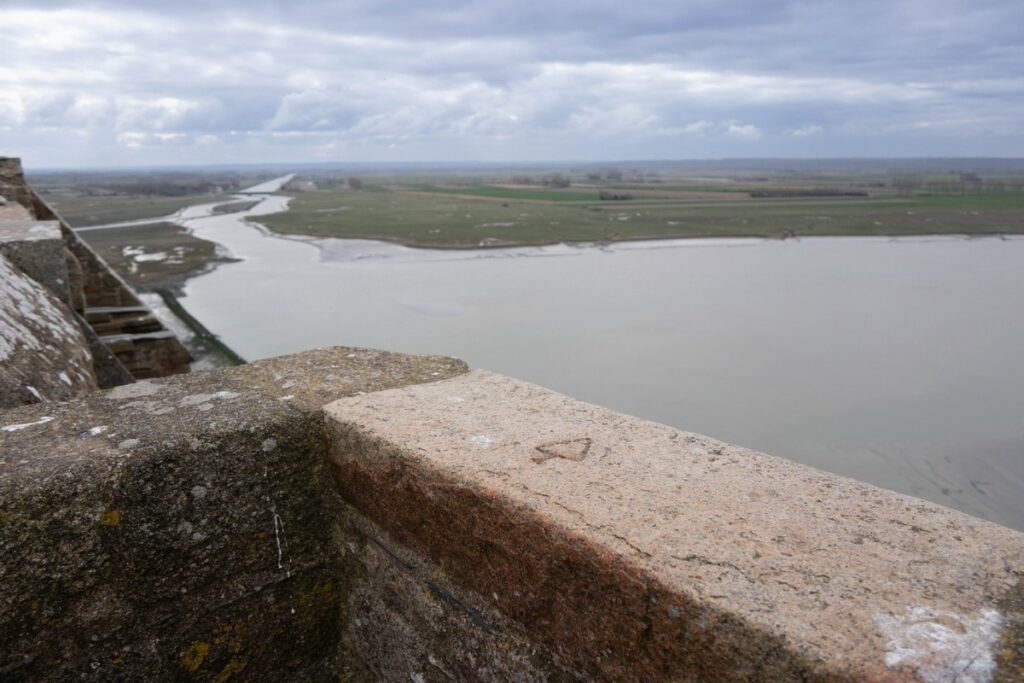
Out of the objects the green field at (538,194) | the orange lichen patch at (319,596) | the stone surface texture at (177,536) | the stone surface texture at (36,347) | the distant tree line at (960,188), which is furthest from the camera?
the distant tree line at (960,188)

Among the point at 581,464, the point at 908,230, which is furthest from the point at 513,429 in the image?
the point at 908,230

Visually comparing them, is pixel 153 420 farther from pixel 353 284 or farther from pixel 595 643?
pixel 353 284

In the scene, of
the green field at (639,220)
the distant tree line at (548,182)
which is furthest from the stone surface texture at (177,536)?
the distant tree line at (548,182)

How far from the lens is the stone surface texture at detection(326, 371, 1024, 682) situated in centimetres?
133

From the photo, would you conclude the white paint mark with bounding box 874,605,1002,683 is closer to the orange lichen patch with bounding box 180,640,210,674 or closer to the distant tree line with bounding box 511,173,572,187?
the orange lichen patch with bounding box 180,640,210,674

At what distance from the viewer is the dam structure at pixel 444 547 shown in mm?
1413

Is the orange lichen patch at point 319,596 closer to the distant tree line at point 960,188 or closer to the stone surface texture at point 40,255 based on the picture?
the stone surface texture at point 40,255

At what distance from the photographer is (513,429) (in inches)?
85.9

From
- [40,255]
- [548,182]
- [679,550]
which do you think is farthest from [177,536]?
[548,182]

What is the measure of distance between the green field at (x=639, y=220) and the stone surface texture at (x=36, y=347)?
1203 inches

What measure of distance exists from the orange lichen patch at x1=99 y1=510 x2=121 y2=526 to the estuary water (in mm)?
10178

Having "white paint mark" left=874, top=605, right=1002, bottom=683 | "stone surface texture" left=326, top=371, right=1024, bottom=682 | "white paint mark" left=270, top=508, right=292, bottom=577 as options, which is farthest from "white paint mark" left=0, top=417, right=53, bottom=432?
"white paint mark" left=874, top=605, right=1002, bottom=683

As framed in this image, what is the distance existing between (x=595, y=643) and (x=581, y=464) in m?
0.45

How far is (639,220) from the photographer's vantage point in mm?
46156
